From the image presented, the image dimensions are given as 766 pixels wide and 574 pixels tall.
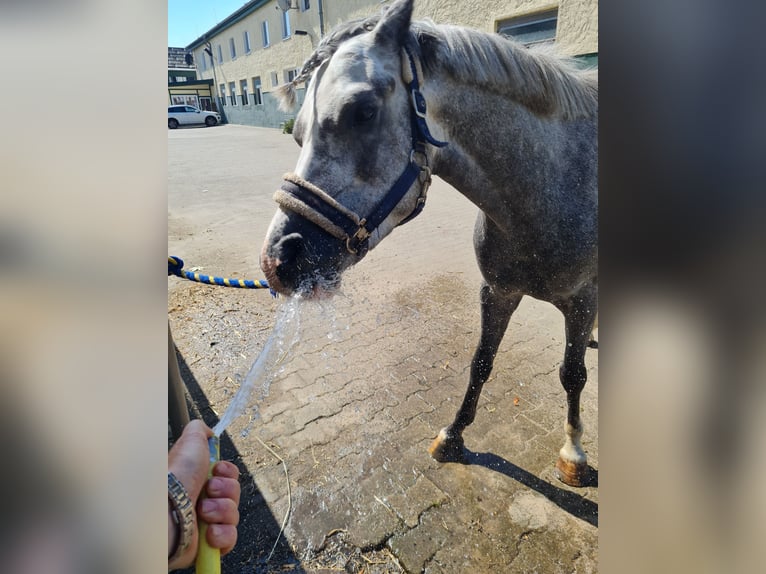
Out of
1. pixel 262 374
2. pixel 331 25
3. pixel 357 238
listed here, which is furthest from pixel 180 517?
pixel 331 25

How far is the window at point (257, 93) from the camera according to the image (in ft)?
87.1

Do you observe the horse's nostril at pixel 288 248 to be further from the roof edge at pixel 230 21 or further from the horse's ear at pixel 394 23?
the roof edge at pixel 230 21

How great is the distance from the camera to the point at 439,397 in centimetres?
299

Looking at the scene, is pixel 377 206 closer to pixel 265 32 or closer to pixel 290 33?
pixel 290 33

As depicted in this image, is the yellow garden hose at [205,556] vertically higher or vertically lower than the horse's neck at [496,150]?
lower

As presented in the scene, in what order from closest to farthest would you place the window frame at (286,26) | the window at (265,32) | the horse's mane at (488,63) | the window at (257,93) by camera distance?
the horse's mane at (488,63)
the window frame at (286,26)
the window at (265,32)
the window at (257,93)

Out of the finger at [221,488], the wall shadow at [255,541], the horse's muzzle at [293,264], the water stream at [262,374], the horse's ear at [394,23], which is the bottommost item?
the wall shadow at [255,541]

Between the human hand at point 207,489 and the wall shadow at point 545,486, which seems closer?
the human hand at point 207,489

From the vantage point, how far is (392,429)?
8.82 ft

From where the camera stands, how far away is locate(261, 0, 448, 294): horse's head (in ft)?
4.94

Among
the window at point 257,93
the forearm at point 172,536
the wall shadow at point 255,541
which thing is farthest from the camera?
the window at point 257,93

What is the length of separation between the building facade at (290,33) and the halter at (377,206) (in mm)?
1066

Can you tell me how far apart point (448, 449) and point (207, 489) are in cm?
174

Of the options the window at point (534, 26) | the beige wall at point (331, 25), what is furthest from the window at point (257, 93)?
the window at point (534, 26)
